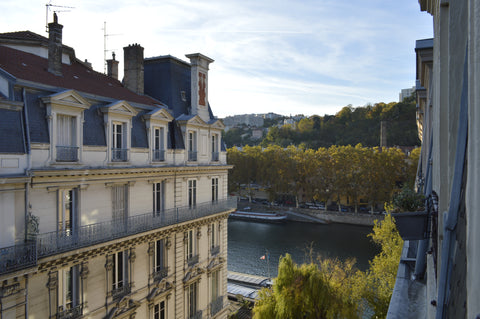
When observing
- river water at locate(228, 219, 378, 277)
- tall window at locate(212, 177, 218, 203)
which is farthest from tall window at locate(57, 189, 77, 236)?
river water at locate(228, 219, 378, 277)

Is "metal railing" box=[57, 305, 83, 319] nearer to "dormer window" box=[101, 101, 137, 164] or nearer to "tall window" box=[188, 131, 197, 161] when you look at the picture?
"dormer window" box=[101, 101, 137, 164]

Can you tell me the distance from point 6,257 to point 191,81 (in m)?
12.8

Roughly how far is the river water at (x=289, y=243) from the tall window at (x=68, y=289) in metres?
20.1

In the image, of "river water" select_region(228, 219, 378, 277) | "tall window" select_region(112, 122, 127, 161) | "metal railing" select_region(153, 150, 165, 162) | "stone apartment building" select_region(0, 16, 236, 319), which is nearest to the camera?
"stone apartment building" select_region(0, 16, 236, 319)

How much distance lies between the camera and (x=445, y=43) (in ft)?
13.7

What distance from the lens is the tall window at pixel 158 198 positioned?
1622cm

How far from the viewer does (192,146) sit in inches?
739

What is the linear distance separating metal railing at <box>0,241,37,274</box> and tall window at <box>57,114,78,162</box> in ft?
9.40

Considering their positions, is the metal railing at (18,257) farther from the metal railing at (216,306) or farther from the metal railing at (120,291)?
the metal railing at (216,306)

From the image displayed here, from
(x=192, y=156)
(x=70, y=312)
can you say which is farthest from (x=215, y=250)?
(x=70, y=312)

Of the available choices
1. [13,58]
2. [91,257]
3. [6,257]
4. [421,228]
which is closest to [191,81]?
[13,58]

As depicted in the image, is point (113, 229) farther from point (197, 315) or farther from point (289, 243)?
point (289, 243)

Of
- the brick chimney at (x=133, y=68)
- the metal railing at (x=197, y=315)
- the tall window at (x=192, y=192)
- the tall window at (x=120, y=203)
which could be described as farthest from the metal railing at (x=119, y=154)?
the metal railing at (x=197, y=315)

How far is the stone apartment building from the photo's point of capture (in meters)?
10.5
